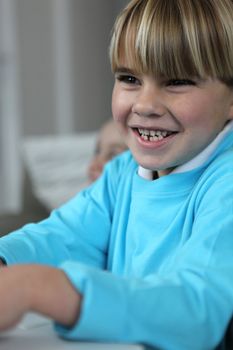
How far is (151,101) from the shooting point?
0.90 metres

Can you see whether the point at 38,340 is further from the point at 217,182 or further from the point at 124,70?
the point at 124,70

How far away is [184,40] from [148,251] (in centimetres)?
29

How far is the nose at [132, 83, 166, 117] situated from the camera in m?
0.90

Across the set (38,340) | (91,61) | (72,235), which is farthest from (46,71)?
(38,340)

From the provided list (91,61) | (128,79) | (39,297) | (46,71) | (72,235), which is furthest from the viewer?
(91,61)

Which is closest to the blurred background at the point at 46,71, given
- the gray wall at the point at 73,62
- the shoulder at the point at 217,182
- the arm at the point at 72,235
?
the gray wall at the point at 73,62

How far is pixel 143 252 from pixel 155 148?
0.49ft

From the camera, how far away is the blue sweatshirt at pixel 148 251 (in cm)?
66

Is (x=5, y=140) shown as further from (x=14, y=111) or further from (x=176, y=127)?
(x=176, y=127)

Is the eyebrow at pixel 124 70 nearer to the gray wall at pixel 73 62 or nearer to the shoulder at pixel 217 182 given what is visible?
the shoulder at pixel 217 182

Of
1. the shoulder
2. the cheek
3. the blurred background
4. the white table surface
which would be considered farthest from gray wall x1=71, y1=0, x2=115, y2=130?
the white table surface

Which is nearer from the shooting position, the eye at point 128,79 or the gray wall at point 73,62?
the eye at point 128,79

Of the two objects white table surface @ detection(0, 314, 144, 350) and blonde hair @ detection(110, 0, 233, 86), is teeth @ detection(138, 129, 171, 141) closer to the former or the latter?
blonde hair @ detection(110, 0, 233, 86)

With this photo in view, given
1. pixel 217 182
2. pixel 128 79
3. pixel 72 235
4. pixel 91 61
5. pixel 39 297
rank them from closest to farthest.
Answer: pixel 39 297 < pixel 217 182 < pixel 128 79 < pixel 72 235 < pixel 91 61
